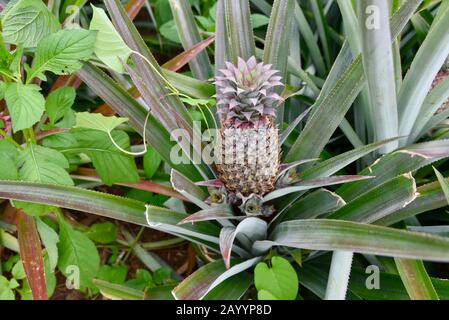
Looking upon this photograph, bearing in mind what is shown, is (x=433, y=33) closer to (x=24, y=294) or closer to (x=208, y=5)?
(x=208, y=5)

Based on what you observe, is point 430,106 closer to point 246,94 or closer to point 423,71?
point 423,71

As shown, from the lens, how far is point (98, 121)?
1.01 metres

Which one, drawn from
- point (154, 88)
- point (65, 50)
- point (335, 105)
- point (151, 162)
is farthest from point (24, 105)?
point (335, 105)

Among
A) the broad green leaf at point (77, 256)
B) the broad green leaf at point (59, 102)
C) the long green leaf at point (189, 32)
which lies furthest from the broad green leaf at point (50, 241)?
the long green leaf at point (189, 32)

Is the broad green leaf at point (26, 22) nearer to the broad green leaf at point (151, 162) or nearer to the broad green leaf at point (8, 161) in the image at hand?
the broad green leaf at point (8, 161)

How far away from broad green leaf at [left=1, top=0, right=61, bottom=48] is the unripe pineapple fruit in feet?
1.38

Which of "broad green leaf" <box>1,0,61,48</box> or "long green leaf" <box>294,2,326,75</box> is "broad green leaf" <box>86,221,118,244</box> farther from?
"long green leaf" <box>294,2,326,75</box>

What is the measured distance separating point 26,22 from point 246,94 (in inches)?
19.2

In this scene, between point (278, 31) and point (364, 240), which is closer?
point (364, 240)

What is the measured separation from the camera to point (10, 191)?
859 millimetres

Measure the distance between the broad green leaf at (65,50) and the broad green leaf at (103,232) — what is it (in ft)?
1.62

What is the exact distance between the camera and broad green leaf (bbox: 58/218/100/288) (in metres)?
1.10


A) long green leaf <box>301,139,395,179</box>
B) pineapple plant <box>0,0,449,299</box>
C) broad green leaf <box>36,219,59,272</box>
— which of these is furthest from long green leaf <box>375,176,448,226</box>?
broad green leaf <box>36,219,59,272</box>

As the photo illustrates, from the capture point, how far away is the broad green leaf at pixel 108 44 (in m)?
0.96
